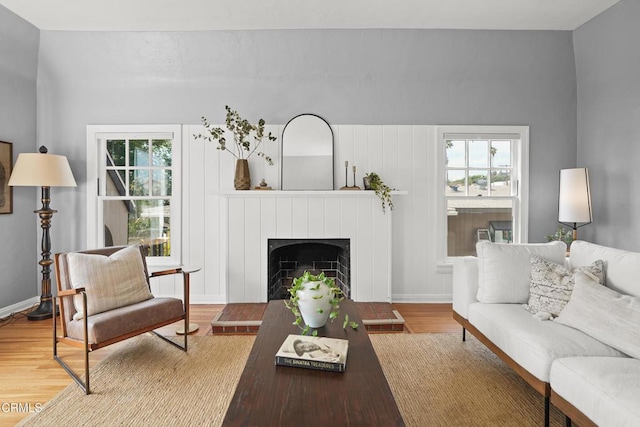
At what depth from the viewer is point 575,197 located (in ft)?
12.4

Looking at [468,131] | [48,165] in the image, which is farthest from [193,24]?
[468,131]

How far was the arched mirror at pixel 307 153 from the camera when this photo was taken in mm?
4250

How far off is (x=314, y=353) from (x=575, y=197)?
11.2ft

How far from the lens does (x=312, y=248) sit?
4.34m

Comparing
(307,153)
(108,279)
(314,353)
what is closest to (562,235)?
(307,153)

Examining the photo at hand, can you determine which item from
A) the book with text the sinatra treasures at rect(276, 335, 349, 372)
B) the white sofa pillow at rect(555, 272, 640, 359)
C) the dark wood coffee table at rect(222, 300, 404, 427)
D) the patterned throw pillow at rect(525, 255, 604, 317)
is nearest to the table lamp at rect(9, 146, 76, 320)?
the dark wood coffee table at rect(222, 300, 404, 427)

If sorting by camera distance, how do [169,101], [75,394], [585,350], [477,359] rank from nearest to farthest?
1. [585,350]
2. [75,394]
3. [477,359]
4. [169,101]

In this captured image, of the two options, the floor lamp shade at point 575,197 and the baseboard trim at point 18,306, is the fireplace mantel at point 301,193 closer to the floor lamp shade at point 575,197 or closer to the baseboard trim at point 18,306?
the floor lamp shade at point 575,197

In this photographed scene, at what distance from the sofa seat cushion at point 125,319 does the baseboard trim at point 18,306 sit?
6.66 ft

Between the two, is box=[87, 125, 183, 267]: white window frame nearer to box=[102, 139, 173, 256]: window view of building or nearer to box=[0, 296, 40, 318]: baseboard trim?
box=[102, 139, 173, 256]: window view of building

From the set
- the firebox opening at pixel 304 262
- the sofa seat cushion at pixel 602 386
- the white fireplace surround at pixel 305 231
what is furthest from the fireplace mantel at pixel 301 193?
the sofa seat cushion at pixel 602 386

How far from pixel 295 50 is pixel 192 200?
207 centimetres

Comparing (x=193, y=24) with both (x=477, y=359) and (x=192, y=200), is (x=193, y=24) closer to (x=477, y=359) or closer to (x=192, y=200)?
(x=192, y=200)

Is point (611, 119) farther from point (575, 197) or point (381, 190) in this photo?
point (381, 190)
